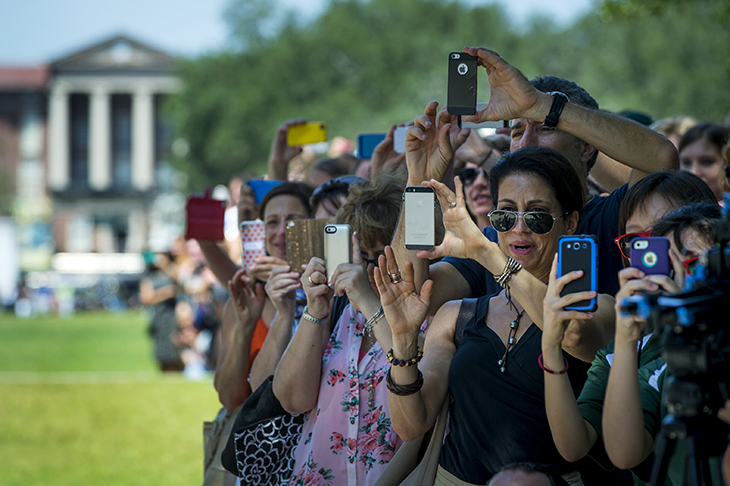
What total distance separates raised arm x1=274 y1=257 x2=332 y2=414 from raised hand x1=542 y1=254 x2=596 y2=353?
1.10 meters

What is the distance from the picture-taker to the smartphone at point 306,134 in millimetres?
4660

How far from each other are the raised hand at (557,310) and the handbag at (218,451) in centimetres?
206

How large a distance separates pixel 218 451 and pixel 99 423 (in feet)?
18.7

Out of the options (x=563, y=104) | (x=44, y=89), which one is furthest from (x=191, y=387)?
(x=44, y=89)

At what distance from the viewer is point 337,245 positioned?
2.99 metres

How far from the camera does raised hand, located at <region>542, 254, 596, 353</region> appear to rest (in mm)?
2061

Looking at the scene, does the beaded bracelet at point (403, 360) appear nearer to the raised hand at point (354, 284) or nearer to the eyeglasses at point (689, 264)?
the raised hand at point (354, 284)

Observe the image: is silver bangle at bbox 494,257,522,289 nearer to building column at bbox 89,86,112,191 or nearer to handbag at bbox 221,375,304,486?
handbag at bbox 221,375,304,486

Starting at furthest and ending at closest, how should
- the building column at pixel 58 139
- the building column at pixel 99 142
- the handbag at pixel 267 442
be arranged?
the building column at pixel 99 142 < the building column at pixel 58 139 < the handbag at pixel 267 442

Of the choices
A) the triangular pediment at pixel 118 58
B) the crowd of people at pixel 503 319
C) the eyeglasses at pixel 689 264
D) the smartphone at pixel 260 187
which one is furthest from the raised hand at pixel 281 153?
the triangular pediment at pixel 118 58

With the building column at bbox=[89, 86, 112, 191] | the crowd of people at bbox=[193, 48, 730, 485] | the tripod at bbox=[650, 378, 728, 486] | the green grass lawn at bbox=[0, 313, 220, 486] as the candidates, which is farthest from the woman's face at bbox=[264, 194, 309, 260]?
the building column at bbox=[89, 86, 112, 191]

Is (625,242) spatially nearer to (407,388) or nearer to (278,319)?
(407,388)

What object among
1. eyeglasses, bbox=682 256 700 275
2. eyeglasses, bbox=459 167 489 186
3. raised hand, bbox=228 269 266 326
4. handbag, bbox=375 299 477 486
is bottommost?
handbag, bbox=375 299 477 486

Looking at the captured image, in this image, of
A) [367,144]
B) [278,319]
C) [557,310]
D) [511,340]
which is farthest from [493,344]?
[367,144]
